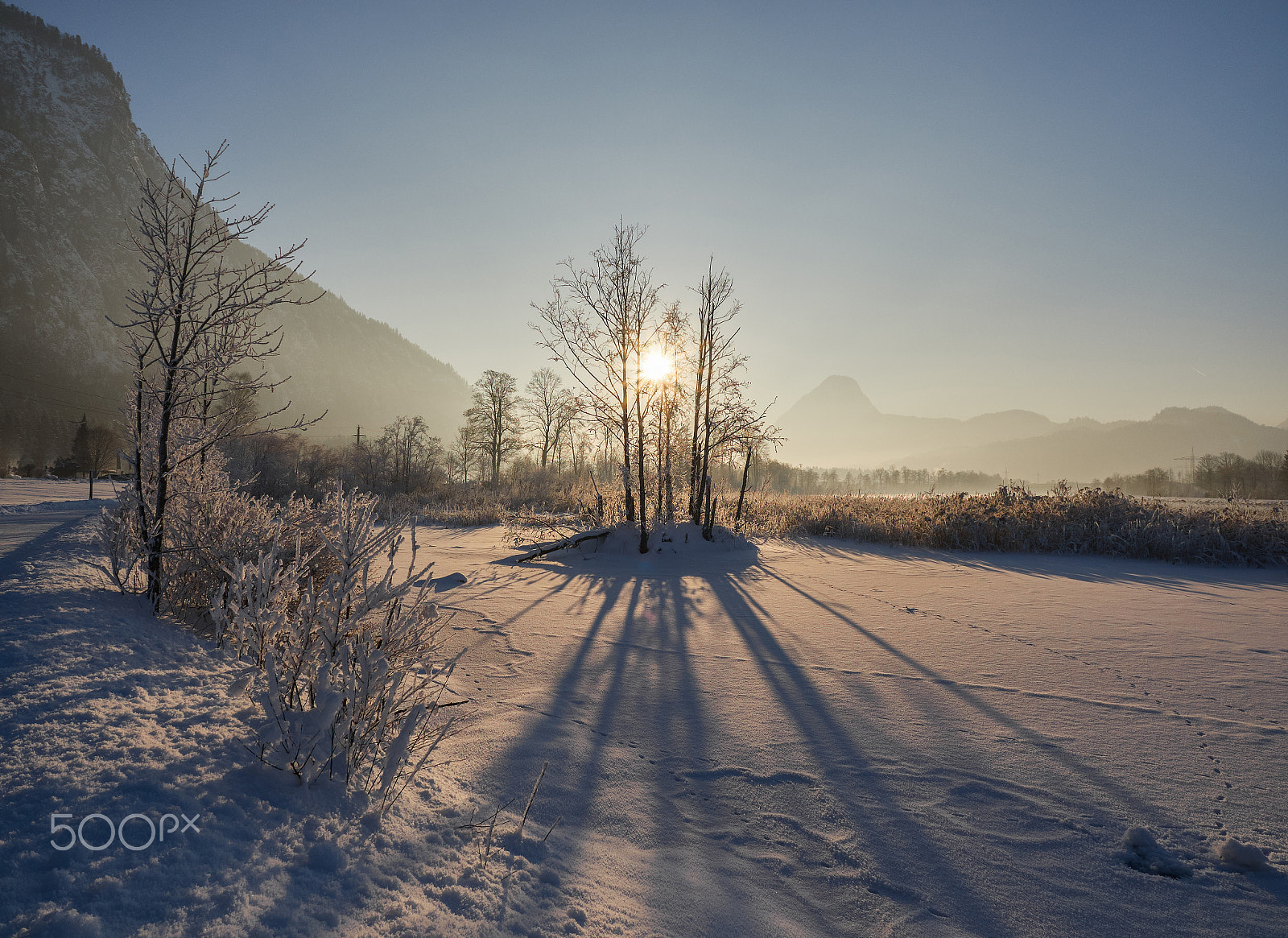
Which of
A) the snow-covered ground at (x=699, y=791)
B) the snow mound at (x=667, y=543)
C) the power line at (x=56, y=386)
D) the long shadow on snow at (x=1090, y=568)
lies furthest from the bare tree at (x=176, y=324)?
the power line at (x=56, y=386)

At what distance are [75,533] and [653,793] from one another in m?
7.46

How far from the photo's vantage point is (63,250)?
11738cm

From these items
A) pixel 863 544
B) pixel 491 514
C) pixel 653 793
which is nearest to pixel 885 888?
pixel 653 793

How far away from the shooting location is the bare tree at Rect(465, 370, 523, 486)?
43.1 meters

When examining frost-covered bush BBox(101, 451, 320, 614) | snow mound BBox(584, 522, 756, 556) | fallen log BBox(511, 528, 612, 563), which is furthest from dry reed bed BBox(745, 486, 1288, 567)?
frost-covered bush BBox(101, 451, 320, 614)

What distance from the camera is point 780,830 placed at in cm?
217

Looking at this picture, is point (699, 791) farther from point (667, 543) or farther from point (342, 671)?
point (667, 543)

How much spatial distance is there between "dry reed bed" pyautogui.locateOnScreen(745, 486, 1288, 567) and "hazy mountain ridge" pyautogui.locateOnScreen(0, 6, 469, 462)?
2247 inches

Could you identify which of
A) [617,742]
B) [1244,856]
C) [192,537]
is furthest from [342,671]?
[1244,856]

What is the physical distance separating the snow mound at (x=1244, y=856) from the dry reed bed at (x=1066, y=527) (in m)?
9.24

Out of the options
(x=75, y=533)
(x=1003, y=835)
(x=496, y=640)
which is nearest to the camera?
(x=1003, y=835)

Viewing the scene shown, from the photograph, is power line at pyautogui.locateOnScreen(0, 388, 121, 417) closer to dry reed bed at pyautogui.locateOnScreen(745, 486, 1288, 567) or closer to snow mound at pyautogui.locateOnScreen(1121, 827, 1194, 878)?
dry reed bed at pyautogui.locateOnScreen(745, 486, 1288, 567)

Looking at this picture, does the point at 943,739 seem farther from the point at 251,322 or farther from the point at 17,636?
the point at 251,322

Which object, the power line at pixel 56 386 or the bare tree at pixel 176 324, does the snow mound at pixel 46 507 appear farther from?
the power line at pixel 56 386
